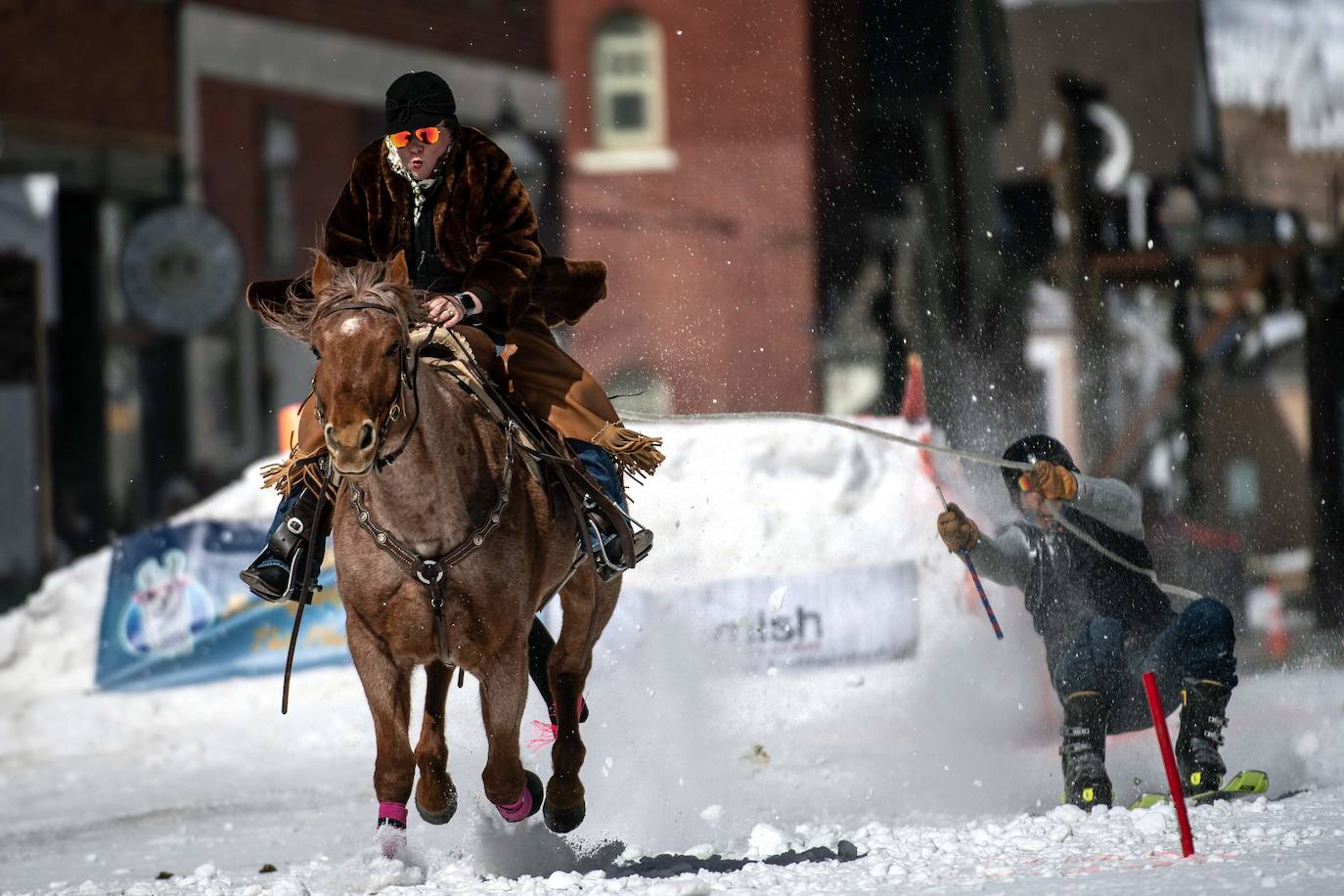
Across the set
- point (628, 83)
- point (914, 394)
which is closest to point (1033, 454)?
point (914, 394)

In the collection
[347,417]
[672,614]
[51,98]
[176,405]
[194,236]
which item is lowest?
[672,614]

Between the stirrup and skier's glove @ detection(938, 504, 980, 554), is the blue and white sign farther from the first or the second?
the stirrup

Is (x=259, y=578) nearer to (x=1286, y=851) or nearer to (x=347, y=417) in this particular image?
(x=347, y=417)

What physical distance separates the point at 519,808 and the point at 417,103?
2.21 m

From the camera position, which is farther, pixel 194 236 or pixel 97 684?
pixel 194 236

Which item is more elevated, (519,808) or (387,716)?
(387,716)

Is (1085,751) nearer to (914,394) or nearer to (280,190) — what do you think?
(914,394)

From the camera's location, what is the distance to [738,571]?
33.4 ft

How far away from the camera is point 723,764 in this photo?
25.1 feet

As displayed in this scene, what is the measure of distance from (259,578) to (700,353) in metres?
13.5

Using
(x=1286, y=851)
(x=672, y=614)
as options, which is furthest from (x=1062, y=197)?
(x=1286, y=851)

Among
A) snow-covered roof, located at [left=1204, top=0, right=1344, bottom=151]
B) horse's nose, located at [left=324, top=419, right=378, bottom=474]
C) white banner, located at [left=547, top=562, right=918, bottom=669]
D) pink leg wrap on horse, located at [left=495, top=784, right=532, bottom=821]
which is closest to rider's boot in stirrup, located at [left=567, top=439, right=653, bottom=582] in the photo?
pink leg wrap on horse, located at [left=495, top=784, right=532, bottom=821]

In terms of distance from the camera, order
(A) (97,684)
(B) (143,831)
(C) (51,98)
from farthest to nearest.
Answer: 1. (C) (51,98)
2. (A) (97,684)
3. (B) (143,831)

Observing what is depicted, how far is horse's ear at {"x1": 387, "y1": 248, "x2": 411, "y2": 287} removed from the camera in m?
5.21
